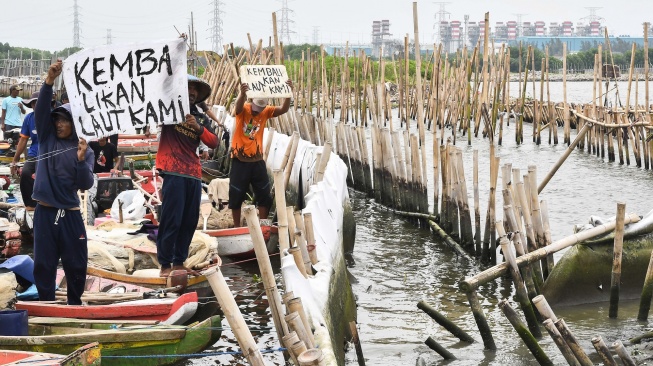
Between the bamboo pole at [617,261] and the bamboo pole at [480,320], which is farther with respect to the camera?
the bamboo pole at [617,261]

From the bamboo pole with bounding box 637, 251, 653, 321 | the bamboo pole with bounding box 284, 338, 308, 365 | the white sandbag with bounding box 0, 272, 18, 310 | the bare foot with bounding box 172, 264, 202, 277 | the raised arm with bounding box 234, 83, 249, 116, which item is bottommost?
the bamboo pole with bounding box 637, 251, 653, 321

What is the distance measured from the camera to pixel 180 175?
28.2 ft

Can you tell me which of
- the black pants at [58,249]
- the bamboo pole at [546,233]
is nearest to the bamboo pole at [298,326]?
the black pants at [58,249]

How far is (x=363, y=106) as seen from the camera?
28.5m

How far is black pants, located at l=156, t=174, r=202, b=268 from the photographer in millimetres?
8586

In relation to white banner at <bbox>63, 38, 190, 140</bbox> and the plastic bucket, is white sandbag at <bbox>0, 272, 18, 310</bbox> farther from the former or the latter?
white banner at <bbox>63, 38, 190, 140</bbox>

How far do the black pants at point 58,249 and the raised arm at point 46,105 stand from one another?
60cm

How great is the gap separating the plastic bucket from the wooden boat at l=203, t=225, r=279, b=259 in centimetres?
397

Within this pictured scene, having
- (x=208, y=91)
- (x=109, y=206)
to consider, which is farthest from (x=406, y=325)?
(x=109, y=206)

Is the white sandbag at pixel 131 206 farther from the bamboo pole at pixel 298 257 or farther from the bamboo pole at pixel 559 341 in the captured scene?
the bamboo pole at pixel 559 341

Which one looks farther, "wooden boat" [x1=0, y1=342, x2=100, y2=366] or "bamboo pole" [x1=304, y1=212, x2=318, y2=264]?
"bamboo pole" [x1=304, y1=212, x2=318, y2=264]

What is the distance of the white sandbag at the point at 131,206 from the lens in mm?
11891

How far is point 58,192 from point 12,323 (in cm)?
109

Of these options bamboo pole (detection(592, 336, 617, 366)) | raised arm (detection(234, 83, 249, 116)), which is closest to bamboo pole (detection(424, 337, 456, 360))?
bamboo pole (detection(592, 336, 617, 366))
